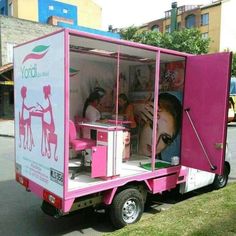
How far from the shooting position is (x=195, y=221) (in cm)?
503

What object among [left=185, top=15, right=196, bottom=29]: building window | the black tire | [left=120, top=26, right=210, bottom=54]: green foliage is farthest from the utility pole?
the black tire

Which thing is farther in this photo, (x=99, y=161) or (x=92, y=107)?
(x=92, y=107)

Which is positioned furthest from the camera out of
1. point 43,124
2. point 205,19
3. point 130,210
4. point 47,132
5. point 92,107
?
point 205,19

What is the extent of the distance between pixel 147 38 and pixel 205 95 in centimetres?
3179

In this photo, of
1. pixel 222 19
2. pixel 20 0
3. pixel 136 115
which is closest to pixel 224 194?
pixel 136 115

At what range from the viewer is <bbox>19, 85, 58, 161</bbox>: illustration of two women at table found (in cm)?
474

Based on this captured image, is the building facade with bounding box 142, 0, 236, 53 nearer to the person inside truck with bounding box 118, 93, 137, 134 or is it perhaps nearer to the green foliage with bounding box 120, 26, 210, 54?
the green foliage with bounding box 120, 26, 210, 54

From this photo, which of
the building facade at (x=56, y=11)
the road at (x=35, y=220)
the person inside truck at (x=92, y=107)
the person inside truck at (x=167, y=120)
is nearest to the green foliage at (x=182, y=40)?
the building facade at (x=56, y=11)

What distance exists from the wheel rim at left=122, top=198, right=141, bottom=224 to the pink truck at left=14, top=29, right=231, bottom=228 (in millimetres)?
16

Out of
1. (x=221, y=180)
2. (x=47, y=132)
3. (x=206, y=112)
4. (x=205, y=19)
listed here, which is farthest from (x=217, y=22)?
(x=47, y=132)

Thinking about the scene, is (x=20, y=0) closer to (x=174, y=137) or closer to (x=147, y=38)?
(x=147, y=38)

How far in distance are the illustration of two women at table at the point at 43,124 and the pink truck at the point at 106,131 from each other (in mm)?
14

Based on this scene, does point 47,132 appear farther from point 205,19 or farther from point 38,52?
point 205,19

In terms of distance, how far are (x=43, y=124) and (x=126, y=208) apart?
70.9 inches
